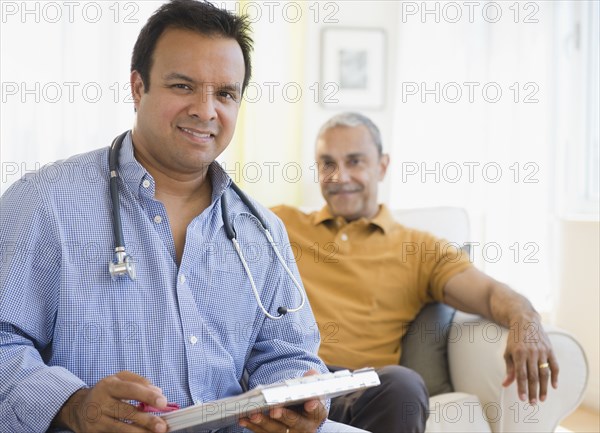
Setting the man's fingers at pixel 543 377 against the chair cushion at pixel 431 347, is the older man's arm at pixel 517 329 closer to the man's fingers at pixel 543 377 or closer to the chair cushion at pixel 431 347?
the man's fingers at pixel 543 377

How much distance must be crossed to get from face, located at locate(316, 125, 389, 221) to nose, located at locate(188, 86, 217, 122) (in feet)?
3.23

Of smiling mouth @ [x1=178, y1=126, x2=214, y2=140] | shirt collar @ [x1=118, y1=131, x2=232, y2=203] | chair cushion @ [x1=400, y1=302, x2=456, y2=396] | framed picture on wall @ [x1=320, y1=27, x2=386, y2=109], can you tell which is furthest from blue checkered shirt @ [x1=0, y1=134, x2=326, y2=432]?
framed picture on wall @ [x1=320, y1=27, x2=386, y2=109]

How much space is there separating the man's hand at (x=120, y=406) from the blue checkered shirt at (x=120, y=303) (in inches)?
2.2

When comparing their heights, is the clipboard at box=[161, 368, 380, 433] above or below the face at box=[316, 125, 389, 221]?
Result: below

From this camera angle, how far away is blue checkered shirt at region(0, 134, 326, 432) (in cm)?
123

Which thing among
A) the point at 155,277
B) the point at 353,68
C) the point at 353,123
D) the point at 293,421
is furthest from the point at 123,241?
the point at 353,68

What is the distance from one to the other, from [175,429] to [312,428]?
0.30 m

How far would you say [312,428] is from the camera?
1.32m

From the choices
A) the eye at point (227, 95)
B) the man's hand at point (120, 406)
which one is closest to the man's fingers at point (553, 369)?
the eye at point (227, 95)

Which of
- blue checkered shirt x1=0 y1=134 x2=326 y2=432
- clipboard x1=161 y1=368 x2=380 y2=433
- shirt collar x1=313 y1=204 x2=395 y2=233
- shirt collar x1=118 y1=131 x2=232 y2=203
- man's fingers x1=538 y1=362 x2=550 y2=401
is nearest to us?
clipboard x1=161 y1=368 x2=380 y2=433

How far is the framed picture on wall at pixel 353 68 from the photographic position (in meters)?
3.61

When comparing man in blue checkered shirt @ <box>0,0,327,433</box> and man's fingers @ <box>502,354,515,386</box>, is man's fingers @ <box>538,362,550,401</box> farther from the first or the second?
man in blue checkered shirt @ <box>0,0,327,433</box>

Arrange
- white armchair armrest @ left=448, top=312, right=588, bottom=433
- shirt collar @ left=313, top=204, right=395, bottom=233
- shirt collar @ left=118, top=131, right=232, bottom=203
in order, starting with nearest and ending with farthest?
1. shirt collar @ left=118, top=131, right=232, bottom=203
2. white armchair armrest @ left=448, top=312, right=588, bottom=433
3. shirt collar @ left=313, top=204, right=395, bottom=233

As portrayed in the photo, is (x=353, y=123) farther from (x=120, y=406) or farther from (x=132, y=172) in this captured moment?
(x=120, y=406)
